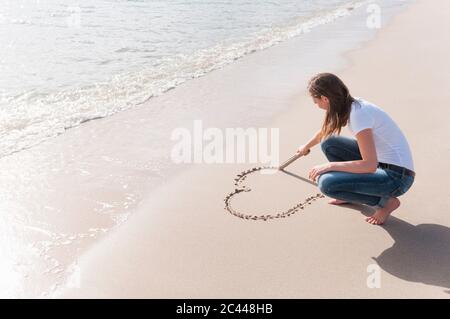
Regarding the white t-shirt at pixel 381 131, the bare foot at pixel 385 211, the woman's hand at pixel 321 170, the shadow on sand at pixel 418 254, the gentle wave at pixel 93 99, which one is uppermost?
the gentle wave at pixel 93 99

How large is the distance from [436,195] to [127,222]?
2572mm

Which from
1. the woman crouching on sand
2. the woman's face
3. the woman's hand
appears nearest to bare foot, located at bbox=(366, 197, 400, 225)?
the woman crouching on sand

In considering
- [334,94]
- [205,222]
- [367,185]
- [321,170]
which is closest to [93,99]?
[205,222]

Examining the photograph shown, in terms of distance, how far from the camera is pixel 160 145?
5.44 meters

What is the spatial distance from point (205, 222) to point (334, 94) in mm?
1396

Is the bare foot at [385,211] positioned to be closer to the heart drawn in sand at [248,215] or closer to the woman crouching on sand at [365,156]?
the woman crouching on sand at [365,156]

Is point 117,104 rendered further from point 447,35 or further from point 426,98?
point 447,35

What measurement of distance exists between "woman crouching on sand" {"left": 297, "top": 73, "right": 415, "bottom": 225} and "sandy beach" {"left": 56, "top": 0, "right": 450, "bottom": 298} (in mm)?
275

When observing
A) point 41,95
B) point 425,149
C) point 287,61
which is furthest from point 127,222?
point 287,61

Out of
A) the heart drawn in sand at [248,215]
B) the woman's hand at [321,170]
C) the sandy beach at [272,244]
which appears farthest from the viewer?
the heart drawn in sand at [248,215]

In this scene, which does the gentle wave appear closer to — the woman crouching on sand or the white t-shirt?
the woman crouching on sand

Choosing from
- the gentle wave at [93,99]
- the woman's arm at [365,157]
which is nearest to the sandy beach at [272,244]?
the woman's arm at [365,157]

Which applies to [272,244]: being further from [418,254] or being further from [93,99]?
[93,99]

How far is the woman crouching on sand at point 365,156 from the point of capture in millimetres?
3443
